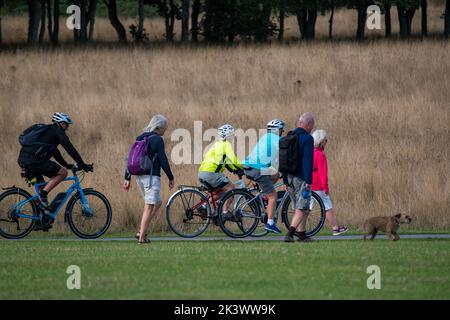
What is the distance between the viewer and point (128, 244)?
1767cm

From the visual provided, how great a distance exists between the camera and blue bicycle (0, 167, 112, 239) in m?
18.6

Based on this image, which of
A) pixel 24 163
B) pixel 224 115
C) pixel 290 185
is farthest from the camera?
pixel 224 115

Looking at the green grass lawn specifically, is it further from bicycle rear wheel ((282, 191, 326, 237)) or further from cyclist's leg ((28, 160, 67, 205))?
cyclist's leg ((28, 160, 67, 205))

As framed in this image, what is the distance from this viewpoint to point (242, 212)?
61.1 ft

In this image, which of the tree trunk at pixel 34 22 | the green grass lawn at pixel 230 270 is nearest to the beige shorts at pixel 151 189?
the green grass lawn at pixel 230 270

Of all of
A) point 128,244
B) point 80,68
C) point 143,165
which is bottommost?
point 128,244

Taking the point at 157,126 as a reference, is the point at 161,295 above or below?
below

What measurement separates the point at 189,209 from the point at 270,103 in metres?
15.8

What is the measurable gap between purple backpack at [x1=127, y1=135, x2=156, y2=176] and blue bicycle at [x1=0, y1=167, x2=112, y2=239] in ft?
4.72

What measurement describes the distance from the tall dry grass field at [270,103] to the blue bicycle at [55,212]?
227cm

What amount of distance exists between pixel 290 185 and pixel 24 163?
4.47 meters

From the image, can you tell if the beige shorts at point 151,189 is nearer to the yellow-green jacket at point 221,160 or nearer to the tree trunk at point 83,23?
the yellow-green jacket at point 221,160

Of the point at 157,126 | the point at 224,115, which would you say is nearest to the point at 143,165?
the point at 157,126

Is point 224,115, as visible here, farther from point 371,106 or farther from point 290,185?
point 290,185
